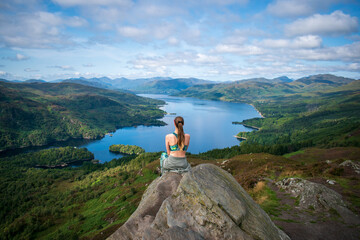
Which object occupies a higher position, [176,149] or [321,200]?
[176,149]

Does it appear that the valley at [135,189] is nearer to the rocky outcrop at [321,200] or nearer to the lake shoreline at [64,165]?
the rocky outcrop at [321,200]

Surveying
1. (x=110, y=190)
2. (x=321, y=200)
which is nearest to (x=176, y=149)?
(x=321, y=200)

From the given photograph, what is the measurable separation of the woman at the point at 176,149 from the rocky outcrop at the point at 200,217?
2061mm

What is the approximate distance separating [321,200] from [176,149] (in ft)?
50.1

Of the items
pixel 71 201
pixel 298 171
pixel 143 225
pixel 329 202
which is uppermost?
pixel 143 225

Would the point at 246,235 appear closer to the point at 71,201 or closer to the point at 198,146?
the point at 71,201

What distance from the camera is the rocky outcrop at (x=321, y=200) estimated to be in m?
15.3

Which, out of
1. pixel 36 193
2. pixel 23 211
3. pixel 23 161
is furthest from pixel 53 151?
pixel 23 211

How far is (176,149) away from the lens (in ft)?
38.0

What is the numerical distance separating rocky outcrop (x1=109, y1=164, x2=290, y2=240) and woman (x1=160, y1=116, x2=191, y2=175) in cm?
206

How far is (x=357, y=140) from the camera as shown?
107562 mm

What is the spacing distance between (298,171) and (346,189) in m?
6.76

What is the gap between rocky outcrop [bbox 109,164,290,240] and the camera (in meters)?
7.77

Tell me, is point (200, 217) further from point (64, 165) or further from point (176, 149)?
point (64, 165)
